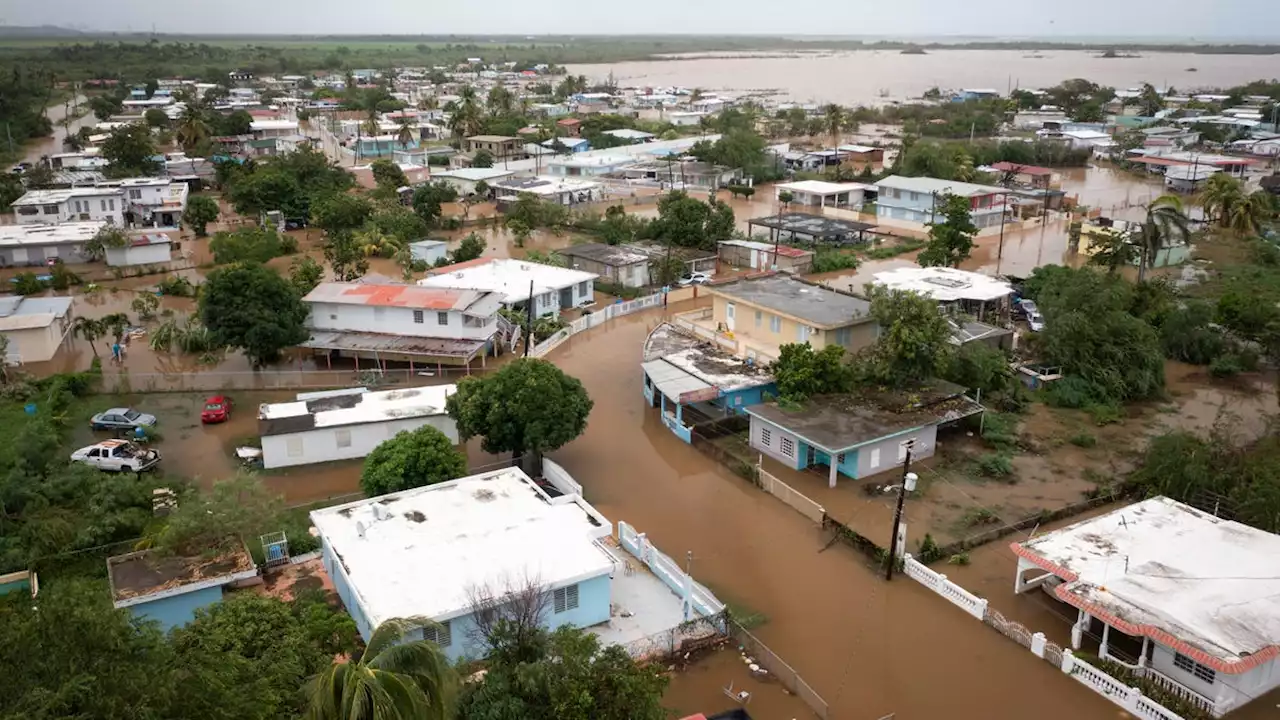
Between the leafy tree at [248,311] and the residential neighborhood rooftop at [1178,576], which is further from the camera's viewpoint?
the leafy tree at [248,311]

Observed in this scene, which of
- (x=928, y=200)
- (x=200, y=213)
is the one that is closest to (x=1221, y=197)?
(x=928, y=200)

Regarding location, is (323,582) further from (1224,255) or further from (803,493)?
(1224,255)

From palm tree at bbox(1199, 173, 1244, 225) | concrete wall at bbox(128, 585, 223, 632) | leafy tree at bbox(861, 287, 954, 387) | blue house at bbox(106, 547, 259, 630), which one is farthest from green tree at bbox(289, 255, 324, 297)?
palm tree at bbox(1199, 173, 1244, 225)

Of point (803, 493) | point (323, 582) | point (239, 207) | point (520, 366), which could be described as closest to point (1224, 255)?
point (803, 493)

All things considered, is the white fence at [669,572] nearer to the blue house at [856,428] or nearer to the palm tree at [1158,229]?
the blue house at [856,428]

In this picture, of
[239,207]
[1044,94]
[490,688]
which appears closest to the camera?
[490,688]

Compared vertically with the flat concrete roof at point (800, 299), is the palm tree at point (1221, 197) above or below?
above

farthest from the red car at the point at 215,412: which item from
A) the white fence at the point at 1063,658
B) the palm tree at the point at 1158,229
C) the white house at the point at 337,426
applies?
the palm tree at the point at 1158,229

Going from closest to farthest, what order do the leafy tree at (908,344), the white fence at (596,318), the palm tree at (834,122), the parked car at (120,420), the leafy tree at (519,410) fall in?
the leafy tree at (519,410) < the leafy tree at (908,344) < the parked car at (120,420) < the white fence at (596,318) < the palm tree at (834,122)
